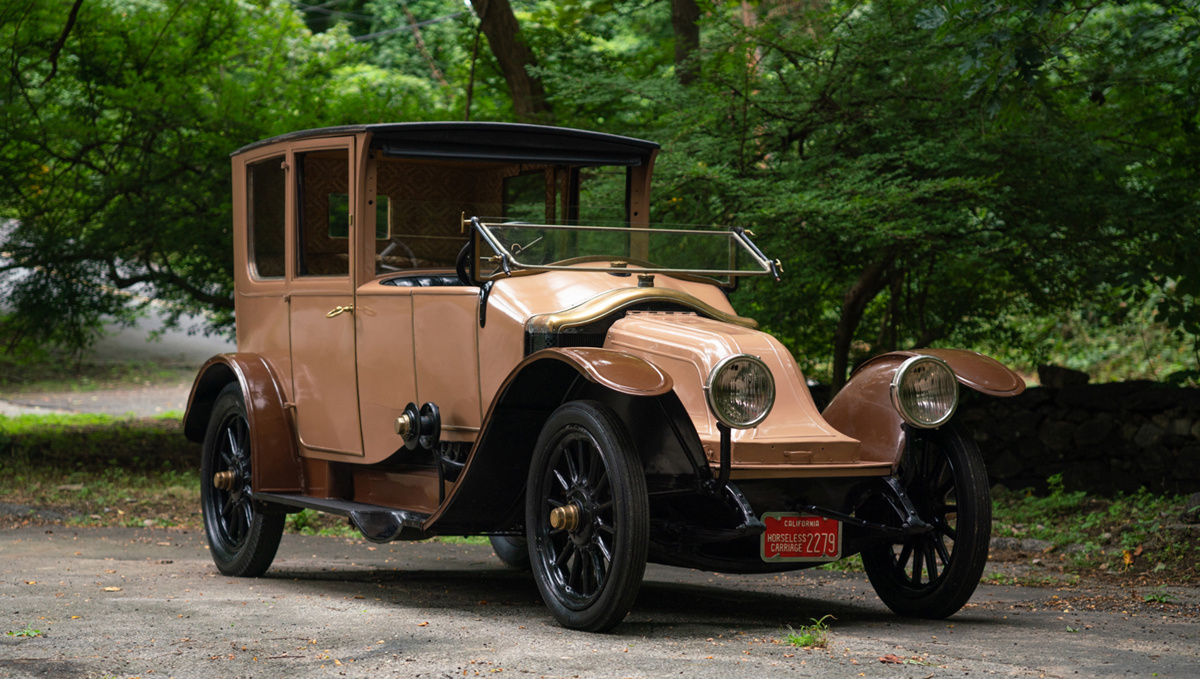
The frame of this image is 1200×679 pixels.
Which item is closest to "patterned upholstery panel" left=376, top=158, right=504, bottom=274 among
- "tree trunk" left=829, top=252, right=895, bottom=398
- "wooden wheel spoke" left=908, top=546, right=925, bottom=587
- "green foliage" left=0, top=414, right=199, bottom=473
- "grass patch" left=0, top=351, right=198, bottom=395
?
"wooden wheel spoke" left=908, top=546, right=925, bottom=587

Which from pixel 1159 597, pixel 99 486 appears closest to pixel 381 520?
pixel 1159 597

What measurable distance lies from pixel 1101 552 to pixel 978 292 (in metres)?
2.90

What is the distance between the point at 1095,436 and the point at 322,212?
20.9 feet

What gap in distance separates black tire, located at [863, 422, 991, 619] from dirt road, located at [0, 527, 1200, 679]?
0.43 feet

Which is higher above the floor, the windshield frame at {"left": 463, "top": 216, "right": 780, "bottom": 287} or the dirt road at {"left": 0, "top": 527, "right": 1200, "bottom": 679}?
the windshield frame at {"left": 463, "top": 216, "right": 780, "bottom": 287}

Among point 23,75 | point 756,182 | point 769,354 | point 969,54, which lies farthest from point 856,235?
point 23,75

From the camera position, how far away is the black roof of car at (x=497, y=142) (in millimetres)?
5723

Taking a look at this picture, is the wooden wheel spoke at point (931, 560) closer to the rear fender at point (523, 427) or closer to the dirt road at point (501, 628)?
the dirt road at point (501, 628)

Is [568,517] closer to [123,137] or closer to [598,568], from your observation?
[598,568]

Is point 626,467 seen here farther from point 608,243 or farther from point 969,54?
point 969,54

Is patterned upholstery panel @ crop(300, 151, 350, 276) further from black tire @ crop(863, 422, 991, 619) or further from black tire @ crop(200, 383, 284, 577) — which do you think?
black tire @ crop(863, 422, 991, 619)

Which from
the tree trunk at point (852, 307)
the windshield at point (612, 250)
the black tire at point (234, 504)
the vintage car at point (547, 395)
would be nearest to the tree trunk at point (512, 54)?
the tree trunk at point (852, 307)

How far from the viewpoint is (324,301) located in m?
6.10

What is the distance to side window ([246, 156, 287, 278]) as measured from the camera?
6.47 m
